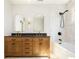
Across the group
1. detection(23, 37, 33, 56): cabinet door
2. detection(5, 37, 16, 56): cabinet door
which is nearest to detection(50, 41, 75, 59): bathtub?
detection(23, 37, 33, 56): cabinet door

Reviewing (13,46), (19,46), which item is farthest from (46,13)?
(13,46)

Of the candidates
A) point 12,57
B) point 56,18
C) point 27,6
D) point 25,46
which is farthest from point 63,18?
point 12,57

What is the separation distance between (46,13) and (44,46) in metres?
1.61

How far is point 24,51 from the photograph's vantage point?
17.9 feet

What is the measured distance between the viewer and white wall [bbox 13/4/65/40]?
613cm

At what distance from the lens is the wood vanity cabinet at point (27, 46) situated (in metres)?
5.43

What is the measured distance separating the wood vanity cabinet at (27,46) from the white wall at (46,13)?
808 mm

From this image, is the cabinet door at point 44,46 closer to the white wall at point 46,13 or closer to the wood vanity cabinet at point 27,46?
the wood vanity cabinet at point 27,46

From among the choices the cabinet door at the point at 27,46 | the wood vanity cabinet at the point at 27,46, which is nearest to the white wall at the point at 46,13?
the wood vanity cabinet at the point at 27,46

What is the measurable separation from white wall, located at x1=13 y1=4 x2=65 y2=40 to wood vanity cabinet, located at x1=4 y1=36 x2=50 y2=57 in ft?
2.65

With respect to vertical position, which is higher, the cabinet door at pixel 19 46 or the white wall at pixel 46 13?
the white wall at pixel 46 13

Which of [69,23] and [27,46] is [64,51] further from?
[69,23]

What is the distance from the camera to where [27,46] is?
5.47 metres

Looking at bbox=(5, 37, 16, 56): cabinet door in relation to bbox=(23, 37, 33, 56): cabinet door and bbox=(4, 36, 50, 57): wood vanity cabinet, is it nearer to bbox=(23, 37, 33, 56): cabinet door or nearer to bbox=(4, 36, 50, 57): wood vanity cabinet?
bbox=(4, 36, 50, 57): wood vanity cabinet
